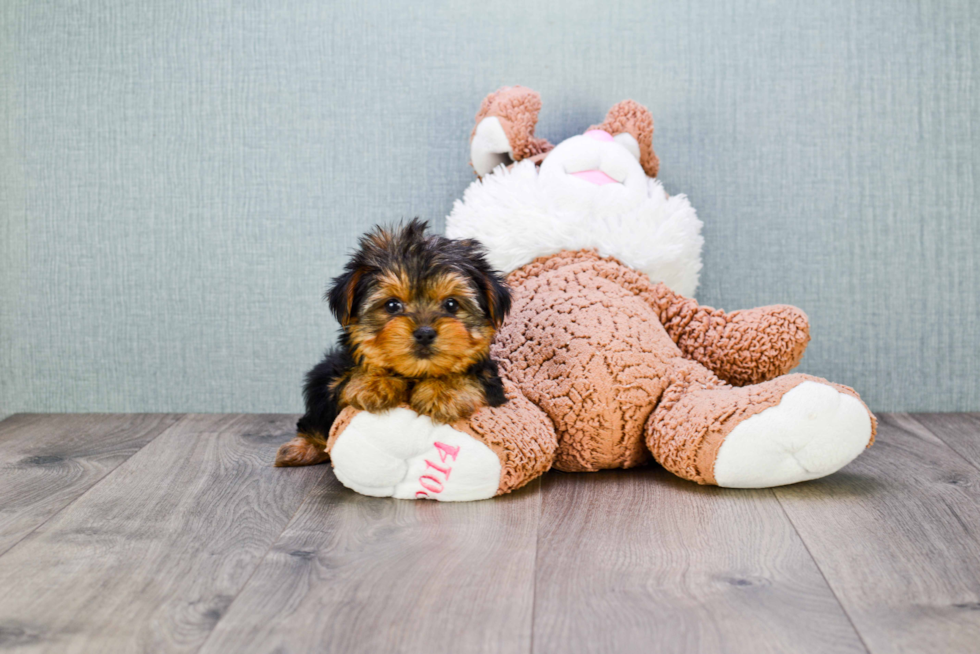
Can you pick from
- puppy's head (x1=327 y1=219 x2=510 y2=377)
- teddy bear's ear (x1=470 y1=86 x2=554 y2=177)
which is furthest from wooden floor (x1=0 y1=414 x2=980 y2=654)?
teddy bear's ear (x1=470 y1=86 x2=554 y2=177)

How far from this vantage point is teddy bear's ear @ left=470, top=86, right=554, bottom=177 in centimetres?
225

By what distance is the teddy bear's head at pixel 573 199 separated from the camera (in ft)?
6.99

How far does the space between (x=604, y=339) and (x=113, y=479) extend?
4.10 feet

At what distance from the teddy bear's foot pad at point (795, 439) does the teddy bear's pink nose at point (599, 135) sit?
92 centimetres

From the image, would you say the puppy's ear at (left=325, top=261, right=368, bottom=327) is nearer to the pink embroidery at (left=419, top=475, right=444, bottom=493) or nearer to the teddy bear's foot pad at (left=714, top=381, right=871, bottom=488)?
the pink embroidery at (left=419, top=475, right=444, bottom=493)

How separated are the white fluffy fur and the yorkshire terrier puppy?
0.38 meters

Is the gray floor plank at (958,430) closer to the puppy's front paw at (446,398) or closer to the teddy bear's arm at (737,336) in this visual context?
the teddy bear's arm at (737,336)

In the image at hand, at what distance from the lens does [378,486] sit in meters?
1.75

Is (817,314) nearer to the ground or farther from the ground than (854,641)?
farther from the ground

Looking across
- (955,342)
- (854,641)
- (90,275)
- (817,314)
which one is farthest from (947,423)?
(90,275)

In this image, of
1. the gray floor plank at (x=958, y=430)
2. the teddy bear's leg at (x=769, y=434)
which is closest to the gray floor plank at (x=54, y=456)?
the teddy bear's leg at (x=769, y=434)

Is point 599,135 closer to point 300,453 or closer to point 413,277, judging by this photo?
point 413,277

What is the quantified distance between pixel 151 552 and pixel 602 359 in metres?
1.05

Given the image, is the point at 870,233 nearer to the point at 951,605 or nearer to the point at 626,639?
the point at 951,605
